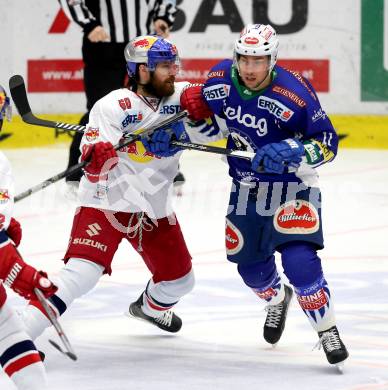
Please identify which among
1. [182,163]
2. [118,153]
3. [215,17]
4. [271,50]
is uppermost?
[271,50]

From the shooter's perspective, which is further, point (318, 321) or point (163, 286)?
point (163, 286)

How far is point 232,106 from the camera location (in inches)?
172

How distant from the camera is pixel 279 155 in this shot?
4.15 m

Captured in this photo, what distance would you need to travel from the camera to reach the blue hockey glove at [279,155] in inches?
163

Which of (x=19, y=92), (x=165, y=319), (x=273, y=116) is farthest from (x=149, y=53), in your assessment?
(x=165, y=319)

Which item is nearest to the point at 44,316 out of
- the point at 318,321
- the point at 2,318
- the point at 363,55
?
the point at 2,318

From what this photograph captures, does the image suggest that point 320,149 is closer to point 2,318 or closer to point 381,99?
point 2,318

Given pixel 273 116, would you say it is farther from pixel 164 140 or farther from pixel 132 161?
pixel 132 161

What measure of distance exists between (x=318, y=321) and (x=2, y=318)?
1145 millimetres

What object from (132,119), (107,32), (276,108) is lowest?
(107,32)

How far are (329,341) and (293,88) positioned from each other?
2.65 feet

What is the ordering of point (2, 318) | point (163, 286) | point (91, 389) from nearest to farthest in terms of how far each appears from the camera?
point (2, 318)
point (91, 389)
point (163, 286)

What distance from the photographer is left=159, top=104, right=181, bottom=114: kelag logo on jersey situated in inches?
181

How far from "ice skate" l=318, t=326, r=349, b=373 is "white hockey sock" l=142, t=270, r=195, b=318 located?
57 cm
